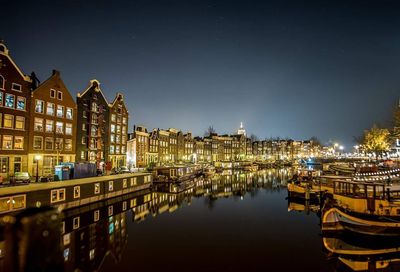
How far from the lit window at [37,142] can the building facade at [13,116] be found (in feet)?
4.80

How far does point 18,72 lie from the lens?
47.4m

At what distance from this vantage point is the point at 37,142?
164ft

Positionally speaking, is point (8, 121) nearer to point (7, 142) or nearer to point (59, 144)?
point (7, 142)

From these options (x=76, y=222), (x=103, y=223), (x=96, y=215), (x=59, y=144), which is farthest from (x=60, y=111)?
(x=103, y=223)

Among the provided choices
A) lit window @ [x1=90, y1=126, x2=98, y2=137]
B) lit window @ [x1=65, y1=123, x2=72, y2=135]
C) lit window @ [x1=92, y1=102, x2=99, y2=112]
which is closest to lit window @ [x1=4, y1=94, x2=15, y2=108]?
lit window @ [x1=65, y1=123, x2=72, y2=135]

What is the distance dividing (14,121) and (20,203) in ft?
83.4

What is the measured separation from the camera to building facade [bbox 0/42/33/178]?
147 feet

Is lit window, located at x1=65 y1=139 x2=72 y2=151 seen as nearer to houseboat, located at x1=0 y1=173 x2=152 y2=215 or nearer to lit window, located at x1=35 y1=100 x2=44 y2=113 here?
lit window, located at x1=35 y1=100 x2=44 y2=113

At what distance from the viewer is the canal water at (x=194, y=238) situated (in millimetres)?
20922

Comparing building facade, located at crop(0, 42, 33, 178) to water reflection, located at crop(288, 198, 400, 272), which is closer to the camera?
water reflection, located at crop(288, 198, 400, 272)

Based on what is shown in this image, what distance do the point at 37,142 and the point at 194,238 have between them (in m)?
39.2

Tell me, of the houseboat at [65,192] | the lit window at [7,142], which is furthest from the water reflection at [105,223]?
the lit window at [7,142]

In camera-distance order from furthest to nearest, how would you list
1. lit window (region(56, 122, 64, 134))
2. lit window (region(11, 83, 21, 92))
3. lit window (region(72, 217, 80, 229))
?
1. lit window (region(56, 122, 64, 134))
2. lit window (region(11, 83, 21, 92))
3. lit window (region(72, 217, 80, 229))

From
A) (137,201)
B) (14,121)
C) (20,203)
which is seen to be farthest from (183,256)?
(14,121)
